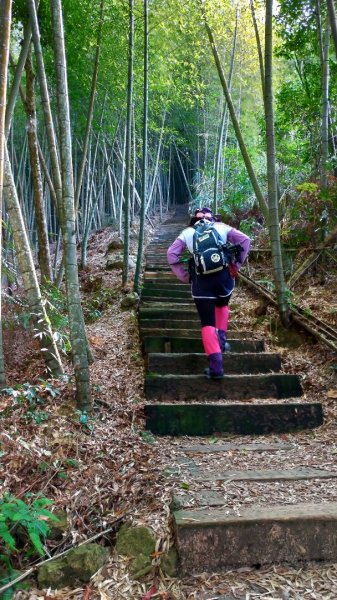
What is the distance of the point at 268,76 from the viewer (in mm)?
3963

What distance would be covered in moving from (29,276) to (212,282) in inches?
53.7

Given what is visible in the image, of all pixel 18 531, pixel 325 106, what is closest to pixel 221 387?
pixel 18 531

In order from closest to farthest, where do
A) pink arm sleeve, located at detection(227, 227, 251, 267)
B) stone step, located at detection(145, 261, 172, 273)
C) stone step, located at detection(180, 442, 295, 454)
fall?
stone step, located at detection(180, 442, 295, 454) → pink arm sleeve, located at detection(227, 227, 251, 267) → stone step, located at detection(145, 261, 172, 273)

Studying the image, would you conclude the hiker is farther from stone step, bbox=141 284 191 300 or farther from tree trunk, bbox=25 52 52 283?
stone step, bbox=141 284 191 300

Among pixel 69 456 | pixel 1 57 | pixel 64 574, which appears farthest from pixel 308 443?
pixel 1 57

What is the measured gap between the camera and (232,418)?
10.3ft

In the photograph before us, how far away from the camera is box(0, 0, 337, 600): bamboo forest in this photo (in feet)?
6.02

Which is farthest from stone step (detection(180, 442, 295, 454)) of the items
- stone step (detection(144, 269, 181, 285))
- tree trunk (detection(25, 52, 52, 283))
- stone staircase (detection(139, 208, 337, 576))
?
stone step (detection(144, 269, 181, 285))

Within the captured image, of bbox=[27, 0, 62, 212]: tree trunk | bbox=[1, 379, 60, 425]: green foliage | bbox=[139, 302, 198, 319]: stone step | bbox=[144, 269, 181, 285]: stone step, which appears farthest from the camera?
bbox=[144, 269, 181, 285]: stone step

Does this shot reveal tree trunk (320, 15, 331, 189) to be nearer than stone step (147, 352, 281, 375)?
No

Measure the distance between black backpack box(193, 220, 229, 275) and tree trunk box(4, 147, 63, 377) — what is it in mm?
1223

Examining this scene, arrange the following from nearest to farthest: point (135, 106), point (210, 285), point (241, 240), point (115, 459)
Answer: point (115, 459) < point (210, 285) < point (241, 240) < point (135, 106)

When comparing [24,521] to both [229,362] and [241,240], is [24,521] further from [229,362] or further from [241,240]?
[241,240]

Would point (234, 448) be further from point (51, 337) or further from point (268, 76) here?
point (268, 76)
